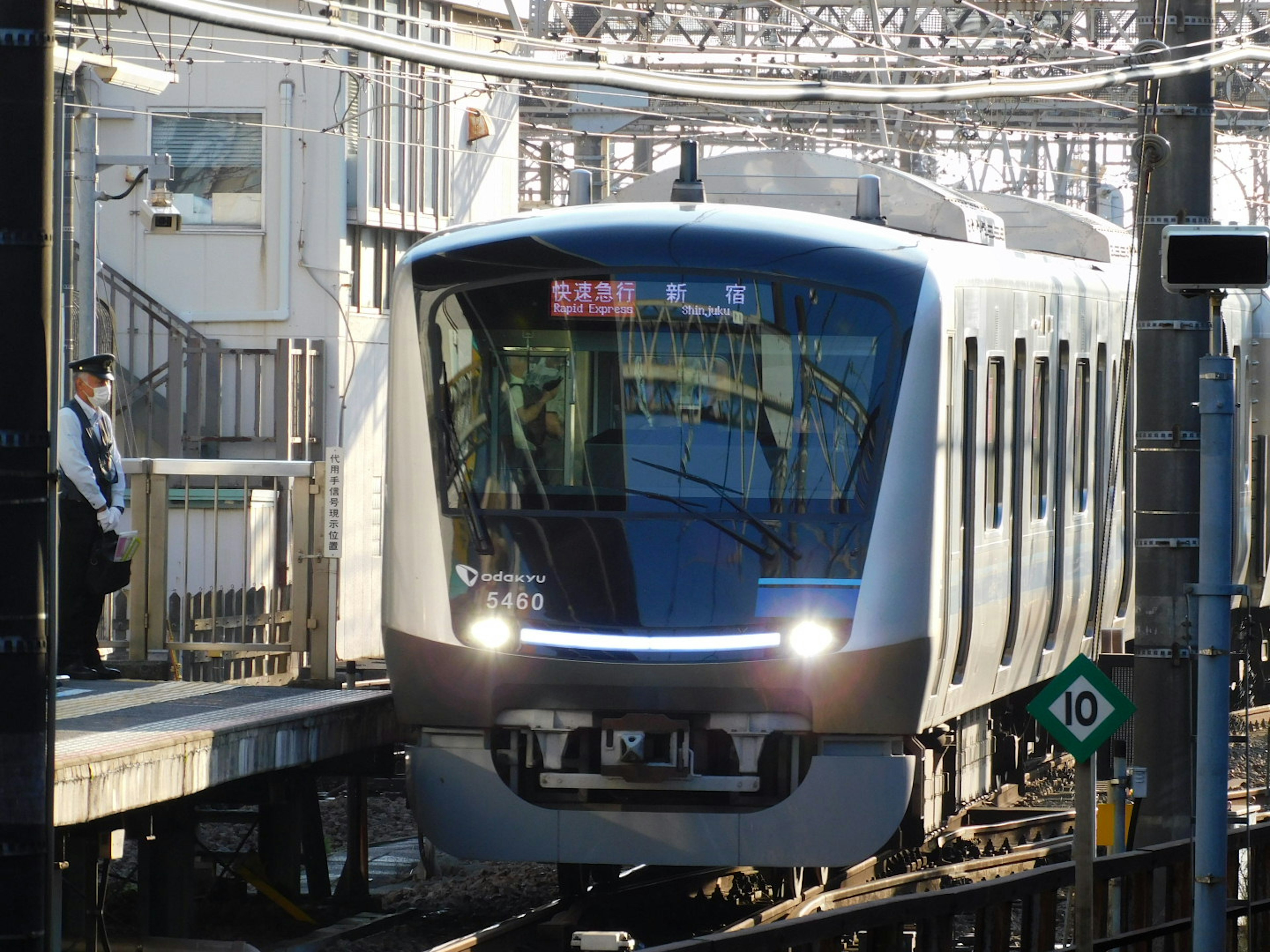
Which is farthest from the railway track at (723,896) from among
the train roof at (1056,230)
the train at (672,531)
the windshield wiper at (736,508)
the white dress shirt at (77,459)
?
the train roof at (1056,230)

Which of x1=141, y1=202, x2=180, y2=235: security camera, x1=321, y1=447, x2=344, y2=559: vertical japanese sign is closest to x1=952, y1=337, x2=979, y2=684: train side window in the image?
x1=321, y1=447, x2=344, y2=559: vertical japanese sign

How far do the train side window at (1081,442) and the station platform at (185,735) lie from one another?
4.07 m

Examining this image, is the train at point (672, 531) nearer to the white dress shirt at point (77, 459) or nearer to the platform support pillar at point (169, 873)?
the platform support pillar at point (169, 873)

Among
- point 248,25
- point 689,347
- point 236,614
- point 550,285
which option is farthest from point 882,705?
point 236,614

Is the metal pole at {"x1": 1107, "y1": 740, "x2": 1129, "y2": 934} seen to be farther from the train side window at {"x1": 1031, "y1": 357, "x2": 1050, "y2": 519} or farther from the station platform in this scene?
the station platform

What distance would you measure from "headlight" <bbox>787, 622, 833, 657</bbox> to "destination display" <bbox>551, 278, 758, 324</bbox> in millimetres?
1279

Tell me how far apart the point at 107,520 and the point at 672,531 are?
2.77 metres

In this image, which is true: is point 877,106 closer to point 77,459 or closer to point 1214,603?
point 77,459

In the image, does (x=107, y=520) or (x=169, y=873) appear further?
(x=107, y=520)

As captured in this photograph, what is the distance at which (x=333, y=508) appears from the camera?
11422 mm

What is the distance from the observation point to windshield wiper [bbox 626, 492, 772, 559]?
28.4 feet

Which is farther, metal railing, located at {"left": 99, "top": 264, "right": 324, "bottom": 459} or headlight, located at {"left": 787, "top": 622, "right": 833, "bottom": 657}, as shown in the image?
metal railing, located at {"left": 99, "top": 264, "right": 324, "bottom": 459}

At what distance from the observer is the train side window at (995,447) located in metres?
9.94

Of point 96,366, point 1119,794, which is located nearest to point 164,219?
point 96,366
